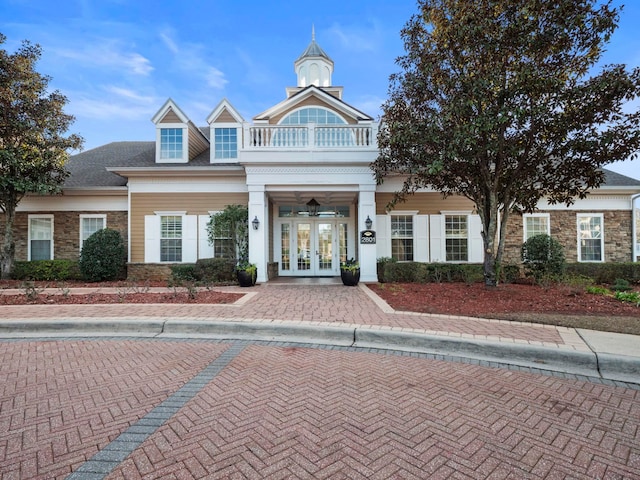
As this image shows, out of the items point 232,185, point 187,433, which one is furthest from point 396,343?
point 232,185

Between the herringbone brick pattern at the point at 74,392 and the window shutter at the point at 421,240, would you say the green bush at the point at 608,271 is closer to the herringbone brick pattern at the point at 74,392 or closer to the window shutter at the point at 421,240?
the window shutter at the point at 421,240

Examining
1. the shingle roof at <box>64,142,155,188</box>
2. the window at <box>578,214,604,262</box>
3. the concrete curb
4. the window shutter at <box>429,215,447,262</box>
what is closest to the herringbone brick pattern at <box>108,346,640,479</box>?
the concrete curb

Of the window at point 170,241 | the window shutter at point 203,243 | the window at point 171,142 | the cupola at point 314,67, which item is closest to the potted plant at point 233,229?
the window shutter at point 203,243

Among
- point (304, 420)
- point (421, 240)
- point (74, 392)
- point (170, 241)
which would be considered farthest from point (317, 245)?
point (304, 420)

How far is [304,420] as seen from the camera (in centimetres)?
318

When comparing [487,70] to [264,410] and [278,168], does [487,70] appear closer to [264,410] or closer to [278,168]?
[278,168]

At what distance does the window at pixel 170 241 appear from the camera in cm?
1458

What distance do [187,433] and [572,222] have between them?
17.0 metres

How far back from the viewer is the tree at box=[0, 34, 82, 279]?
41.5ft

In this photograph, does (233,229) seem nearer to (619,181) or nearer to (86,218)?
(86,218)

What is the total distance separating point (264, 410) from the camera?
3.37 meters

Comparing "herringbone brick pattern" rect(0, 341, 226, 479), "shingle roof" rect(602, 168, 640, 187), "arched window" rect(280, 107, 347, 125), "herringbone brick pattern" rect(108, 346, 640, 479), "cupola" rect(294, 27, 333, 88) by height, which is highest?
"cupola" rect(294, 27, 333, 88)

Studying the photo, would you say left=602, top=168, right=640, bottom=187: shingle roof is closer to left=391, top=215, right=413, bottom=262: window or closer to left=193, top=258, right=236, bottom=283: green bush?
left=391, top=215, right=413, bottom=262: window

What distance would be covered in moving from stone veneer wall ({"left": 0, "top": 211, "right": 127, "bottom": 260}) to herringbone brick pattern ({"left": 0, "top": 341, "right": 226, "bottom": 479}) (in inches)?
409
